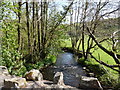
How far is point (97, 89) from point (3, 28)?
11.1 feet

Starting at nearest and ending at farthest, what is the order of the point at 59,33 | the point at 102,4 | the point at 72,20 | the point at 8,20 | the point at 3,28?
1. the point at 3,28
2. the point at 8,20
3. the point at 102,4
4. the point at 59,33
5. the point at 72,20

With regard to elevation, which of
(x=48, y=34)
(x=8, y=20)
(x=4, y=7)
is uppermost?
(x=4, y=7)

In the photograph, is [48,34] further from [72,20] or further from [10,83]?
[10,83]

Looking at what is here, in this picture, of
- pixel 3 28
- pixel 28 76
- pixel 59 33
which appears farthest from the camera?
pixel 59 33

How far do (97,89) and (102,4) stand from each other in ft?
21.1

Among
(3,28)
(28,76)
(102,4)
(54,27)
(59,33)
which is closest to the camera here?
(28,76)

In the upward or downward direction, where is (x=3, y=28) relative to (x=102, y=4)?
downward

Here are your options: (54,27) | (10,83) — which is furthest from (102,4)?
(10,83)

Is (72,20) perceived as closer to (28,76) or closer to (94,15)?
(94,15)

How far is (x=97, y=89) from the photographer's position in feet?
10.6

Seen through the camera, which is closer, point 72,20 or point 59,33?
point 59,33

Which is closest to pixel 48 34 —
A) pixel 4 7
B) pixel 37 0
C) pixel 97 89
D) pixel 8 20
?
pixel 37 0

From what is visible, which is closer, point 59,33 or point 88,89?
point 88,89

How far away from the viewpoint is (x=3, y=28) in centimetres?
421
